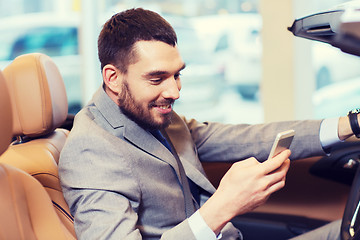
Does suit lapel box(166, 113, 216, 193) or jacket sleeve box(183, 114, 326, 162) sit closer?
suit lapel box(166, 113, 216, 193)

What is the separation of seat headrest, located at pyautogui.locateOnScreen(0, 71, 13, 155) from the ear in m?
0.29

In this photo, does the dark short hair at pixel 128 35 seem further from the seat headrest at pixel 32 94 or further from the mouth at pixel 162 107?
the seat headrest at pixel 32 94

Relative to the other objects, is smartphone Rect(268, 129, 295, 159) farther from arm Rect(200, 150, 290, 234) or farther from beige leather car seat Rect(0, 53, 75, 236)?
beige leather car seat Rect(0, 53, 75, 236)

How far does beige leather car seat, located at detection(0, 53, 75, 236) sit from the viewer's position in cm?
145

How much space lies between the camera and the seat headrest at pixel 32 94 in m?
1.47

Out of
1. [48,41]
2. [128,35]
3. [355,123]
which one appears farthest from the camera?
[48,41]

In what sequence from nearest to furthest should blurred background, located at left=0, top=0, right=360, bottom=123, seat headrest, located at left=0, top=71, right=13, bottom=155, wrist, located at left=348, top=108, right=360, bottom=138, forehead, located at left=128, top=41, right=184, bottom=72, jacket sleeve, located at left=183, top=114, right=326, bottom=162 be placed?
seat headrest, located at left=0, top=71, right=13, bottom=155, forehead, located at left=128, top=41, right=184, bottom=72, wrist, located at left=348, top=108, right=360, bottom=138, jacket sleeve, located at left=183, top=114, right=326, bottom=162, blurred background, located at left=0, top=0, right=360, bottom=123

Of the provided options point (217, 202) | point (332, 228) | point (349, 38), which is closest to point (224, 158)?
point (332, 228)

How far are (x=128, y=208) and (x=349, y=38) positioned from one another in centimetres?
67

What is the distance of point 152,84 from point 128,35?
144 millimetres

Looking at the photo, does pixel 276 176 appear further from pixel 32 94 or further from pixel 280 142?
pixel 32 94

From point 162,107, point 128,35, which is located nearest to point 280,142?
point 162,107

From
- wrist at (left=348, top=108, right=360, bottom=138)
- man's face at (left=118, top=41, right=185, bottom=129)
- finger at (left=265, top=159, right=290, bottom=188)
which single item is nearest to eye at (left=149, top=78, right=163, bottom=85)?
man's face at (left=118, top=41, right=185, bottom=129)

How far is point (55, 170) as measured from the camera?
4.76ft
